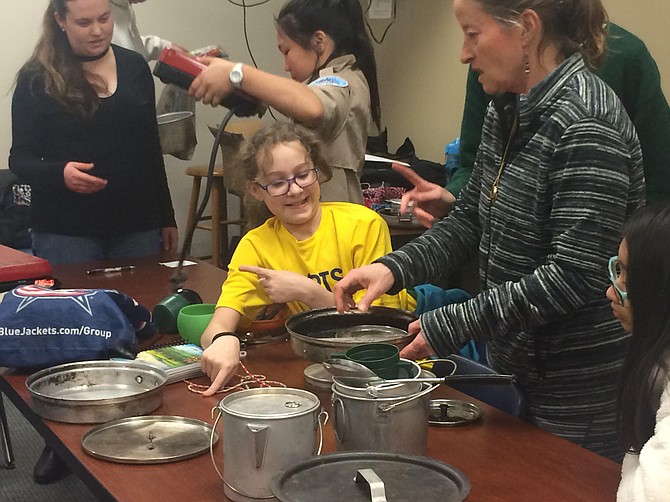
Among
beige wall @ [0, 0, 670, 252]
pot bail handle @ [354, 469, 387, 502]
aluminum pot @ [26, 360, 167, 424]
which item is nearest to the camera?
pot bail handle @ [354, 469, 387, 502]

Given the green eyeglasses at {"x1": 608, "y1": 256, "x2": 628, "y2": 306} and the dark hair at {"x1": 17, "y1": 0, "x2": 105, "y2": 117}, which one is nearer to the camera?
the green eyeglasses at {"x1": 608, "y1": 256, "x2": 628, "y2": 306}

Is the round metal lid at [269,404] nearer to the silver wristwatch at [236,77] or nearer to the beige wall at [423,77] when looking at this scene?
the silver wristwatch at [236,77]

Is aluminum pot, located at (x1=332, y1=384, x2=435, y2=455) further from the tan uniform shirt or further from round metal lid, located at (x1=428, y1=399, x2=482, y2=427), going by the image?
the tan uniform shirt

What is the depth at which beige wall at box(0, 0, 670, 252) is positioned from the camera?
3.93 meters

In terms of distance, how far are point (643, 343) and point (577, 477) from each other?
8.4 inches

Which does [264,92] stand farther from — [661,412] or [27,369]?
[661,412]

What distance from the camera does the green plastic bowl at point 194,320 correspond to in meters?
1.77

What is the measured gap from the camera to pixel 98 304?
168 centimetres

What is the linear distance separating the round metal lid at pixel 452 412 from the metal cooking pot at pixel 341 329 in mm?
120

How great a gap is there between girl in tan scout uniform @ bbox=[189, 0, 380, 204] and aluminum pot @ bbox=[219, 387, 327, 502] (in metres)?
1.12

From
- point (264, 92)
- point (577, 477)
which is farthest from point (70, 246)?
point (577, 477)

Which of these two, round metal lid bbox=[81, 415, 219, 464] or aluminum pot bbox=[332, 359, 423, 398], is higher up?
aluminum pot bbox=[332, 359, 423, 398]

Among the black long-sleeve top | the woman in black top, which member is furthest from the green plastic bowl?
the black long-sleeve top

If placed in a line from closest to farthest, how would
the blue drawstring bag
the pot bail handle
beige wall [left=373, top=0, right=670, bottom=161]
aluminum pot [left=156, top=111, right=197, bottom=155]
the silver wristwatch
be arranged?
the pot bail handle, the blue drawstring bag, the silver wristwatch, aluminum pot [left=156, top=111, right=197, bottom=155], beige wall [left=373, top=0, right=670, bottom=161]
